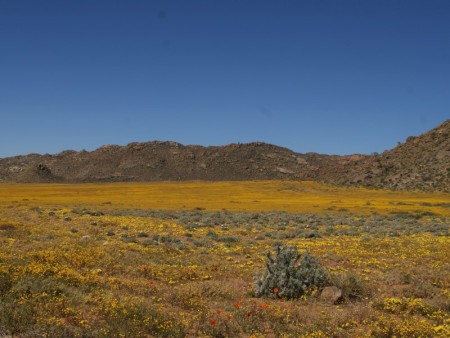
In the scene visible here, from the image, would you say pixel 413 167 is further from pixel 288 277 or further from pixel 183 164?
pixel 183 164

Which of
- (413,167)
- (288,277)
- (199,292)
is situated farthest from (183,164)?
(199,292)

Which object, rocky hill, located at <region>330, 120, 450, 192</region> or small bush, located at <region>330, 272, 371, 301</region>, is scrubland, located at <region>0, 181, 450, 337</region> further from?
rocky hill, located at <region>330, 120, 450, 192</region>

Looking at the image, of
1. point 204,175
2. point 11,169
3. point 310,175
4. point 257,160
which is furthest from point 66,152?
point 310,175

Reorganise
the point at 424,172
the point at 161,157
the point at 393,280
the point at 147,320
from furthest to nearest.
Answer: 1. the point at 161,157
2. the point at 424,172
3. the point at 393,280
4. the point at 147,320

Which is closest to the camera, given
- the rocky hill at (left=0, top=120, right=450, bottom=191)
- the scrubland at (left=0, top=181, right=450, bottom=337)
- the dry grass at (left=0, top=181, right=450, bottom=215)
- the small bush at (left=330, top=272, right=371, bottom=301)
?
the scrubland at (left=0, top=181, right=450, bottom=337)

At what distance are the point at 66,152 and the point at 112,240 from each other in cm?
16609

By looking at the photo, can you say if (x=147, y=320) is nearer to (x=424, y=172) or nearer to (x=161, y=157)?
(x=424, y=172)

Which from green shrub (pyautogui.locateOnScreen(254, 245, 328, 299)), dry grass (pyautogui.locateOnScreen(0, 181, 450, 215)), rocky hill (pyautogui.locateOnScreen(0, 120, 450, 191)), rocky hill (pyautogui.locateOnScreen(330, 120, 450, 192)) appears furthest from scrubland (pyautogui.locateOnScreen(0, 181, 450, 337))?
rocky hill (pyautogui.locateOnScreen(0, 120, 450, 191))

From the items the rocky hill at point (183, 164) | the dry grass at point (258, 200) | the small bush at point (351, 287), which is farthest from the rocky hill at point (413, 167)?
the small bush at point (351, 287)

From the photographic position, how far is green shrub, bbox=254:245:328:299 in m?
10.6

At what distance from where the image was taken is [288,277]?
10.9m

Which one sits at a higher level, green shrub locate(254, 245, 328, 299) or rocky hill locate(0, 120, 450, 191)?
rocky hill locate(0, 120, 450, 191)

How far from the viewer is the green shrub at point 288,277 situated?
34.7 feet

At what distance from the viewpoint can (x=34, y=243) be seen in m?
16.0
